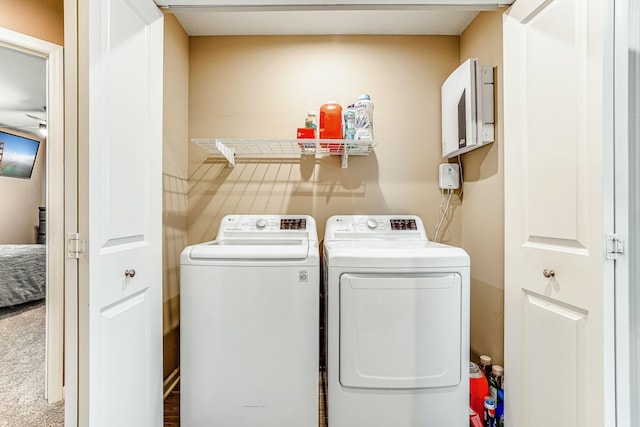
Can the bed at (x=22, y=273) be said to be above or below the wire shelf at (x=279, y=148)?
below

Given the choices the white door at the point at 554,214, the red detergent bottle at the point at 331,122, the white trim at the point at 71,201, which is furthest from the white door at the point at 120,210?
the white door at the point at 554,214

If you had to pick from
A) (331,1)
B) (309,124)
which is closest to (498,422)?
(309,124)

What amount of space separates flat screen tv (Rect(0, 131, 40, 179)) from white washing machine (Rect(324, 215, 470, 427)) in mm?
1114

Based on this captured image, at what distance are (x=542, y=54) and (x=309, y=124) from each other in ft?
3.79

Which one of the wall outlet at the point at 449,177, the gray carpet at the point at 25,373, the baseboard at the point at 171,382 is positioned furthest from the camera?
the wall outlet at the point at 449,177

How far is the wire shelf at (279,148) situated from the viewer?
74.6 inches

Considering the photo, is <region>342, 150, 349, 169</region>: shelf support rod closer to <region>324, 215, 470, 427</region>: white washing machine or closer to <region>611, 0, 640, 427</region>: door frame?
<region>324, 215, 470, 427</region>: white washing machine

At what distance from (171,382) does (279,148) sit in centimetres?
156

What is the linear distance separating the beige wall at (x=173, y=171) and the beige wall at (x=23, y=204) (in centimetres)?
78

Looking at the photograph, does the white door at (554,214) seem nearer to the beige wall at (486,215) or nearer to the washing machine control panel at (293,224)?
the beige wall at (486,215)

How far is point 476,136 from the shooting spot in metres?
1.66

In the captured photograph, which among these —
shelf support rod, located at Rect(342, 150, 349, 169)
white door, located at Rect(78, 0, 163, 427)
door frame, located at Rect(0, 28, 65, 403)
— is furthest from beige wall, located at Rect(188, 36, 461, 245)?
door frame, located at Rect(0, 28, 65, 403)

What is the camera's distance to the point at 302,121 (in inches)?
82.8

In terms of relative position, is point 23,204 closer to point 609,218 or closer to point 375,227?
point 375,227
